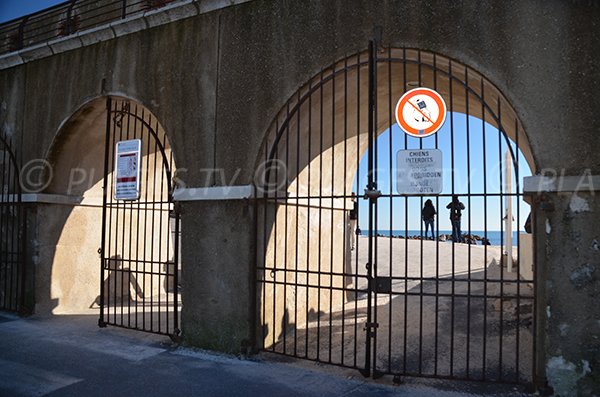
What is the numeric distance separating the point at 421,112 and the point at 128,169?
14.6 ft

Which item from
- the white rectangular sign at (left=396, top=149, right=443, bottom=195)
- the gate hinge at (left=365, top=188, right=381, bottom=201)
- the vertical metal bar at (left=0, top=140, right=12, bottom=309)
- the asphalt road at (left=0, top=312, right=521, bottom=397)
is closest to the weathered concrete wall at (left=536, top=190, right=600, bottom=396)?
the asphalt road at (left=0, top=312, right=521, bottom=397)

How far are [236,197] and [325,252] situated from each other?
2650 mm

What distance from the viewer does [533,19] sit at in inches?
194

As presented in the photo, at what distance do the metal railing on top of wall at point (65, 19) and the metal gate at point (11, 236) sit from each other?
2061mm

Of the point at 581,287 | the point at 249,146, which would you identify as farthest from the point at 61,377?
the point at 581,287

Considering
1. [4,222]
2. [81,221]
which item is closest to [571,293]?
[81,221]

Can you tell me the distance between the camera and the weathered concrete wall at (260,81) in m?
4.75

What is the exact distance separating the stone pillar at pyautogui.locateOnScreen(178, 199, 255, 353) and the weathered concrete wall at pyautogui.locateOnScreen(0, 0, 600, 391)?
2 cm

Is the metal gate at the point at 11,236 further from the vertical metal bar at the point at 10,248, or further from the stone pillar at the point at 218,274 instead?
the stone pillar at the point at 218,274

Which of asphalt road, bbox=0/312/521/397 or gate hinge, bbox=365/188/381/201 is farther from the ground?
gate hinge, bbox=365/188/381/201

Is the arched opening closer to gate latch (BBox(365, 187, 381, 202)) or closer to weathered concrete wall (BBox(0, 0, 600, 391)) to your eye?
weathered concrete wall (BBox(0, 0, 600, 391))

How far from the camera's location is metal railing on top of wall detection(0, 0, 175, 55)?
8.12 meters

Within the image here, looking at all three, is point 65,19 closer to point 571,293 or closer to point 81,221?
point 81,221

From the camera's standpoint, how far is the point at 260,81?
632 cm
